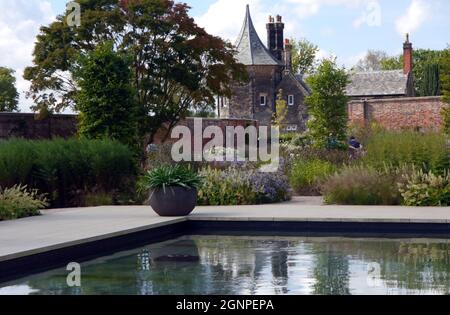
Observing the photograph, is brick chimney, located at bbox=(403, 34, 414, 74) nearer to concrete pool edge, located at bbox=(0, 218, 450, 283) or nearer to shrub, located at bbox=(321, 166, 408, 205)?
shrub, located at bbox=(321, 166, 408, 205)

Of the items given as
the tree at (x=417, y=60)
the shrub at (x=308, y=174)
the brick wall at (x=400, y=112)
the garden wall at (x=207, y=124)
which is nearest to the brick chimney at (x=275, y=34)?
the brick wall at (x=400, y=112)

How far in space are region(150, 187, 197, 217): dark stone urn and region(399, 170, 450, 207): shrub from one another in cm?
455

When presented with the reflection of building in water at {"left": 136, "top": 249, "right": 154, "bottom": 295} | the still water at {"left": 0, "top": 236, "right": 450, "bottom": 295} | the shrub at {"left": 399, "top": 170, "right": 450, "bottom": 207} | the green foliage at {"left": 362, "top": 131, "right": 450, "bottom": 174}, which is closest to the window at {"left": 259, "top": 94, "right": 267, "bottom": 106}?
the green foliage at {"left": 362, "top": 131, "right": 450, "bottom": 174}

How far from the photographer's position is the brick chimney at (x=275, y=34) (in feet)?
199

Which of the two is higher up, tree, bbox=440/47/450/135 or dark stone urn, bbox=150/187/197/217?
tree, bbox=440/47/450/135

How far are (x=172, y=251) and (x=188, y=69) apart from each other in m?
16.3

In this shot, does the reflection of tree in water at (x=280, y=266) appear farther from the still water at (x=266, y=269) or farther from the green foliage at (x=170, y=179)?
the green foliage at (x=170, y=179)

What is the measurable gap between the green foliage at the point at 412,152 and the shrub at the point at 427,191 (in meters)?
0.66

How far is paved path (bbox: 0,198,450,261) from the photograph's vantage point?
1086 centimetres

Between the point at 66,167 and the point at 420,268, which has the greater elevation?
the point at 66,167

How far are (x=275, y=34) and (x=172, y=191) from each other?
157 ft

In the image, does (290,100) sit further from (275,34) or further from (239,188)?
(239,188)

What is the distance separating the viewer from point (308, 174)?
63.0 ft

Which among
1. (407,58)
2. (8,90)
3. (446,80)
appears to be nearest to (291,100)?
(407,58)
